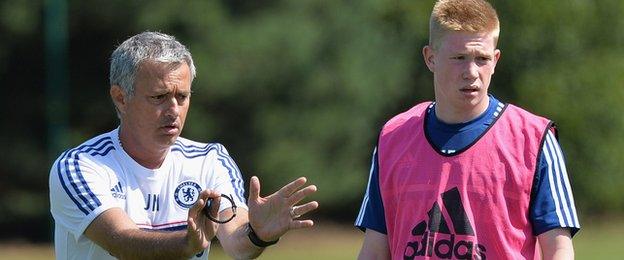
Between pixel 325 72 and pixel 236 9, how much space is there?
134cm

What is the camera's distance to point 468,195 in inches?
160

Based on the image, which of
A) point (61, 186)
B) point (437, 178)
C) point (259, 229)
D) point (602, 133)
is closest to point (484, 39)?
point (437, 178)

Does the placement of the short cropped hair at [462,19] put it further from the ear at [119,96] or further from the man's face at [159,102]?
the ear at [119,96]

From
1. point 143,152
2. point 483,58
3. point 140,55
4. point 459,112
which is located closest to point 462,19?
point 483,58

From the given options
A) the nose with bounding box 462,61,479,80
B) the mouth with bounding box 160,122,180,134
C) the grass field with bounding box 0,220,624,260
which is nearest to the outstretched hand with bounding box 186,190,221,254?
the mouth with bounding box 160,122,180,134

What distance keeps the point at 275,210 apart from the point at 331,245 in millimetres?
11113

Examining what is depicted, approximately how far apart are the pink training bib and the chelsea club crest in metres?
0.72

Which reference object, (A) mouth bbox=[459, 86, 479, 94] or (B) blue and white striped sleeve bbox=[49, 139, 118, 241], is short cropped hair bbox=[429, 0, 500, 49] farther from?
(B) blue and white striped sleeve bbox=[49, 139, 118, 241]

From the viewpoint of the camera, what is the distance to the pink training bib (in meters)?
4.00

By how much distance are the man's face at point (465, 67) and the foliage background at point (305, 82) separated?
967cm

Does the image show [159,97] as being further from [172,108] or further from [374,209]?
[374,209]

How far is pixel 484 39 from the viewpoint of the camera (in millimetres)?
4070

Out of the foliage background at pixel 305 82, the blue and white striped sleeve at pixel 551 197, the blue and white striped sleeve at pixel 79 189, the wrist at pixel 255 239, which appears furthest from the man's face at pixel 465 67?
the foliage background at pixel 305 82

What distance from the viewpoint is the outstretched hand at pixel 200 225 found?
408cm
